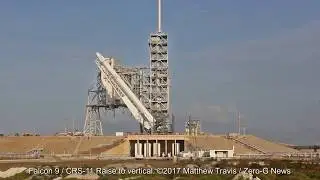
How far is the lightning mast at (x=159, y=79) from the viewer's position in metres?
106

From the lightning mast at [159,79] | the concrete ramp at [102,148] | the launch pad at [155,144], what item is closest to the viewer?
the concrete ramp at [102,148]

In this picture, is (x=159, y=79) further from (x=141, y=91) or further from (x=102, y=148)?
(x=102, y=148)

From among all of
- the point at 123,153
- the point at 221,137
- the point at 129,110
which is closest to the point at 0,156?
the point at 123,153

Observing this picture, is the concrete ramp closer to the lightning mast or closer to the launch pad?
the launch pad

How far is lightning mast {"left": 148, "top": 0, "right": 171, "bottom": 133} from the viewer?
106m

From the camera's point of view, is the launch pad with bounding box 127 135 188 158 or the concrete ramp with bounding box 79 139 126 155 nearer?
the concrete ramp with bounding box 79 139 126 155

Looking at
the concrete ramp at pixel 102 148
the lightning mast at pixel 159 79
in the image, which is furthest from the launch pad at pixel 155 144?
the lightning mast at pixel 159 79

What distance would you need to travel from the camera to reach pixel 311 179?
52.5 meters

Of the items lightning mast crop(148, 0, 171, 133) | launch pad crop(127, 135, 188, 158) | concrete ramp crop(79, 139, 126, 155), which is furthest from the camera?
lightning mast crop(148, 0, 171, 133)

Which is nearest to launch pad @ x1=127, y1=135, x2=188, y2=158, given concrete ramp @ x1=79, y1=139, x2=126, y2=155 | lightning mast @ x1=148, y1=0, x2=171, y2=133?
concrete ramp @ x1=79, y1=139, x2=126, y2=155

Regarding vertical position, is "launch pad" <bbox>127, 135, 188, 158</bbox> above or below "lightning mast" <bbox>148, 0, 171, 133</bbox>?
below

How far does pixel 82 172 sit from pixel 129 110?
52.3 metres

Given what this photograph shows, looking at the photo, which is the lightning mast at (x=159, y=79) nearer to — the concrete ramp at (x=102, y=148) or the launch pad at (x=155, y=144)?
the launch pad at (x=155, y=144)

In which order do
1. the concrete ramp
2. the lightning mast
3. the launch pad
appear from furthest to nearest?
1. the lightning mast
2. the launch pad
3. the concrete ramp
